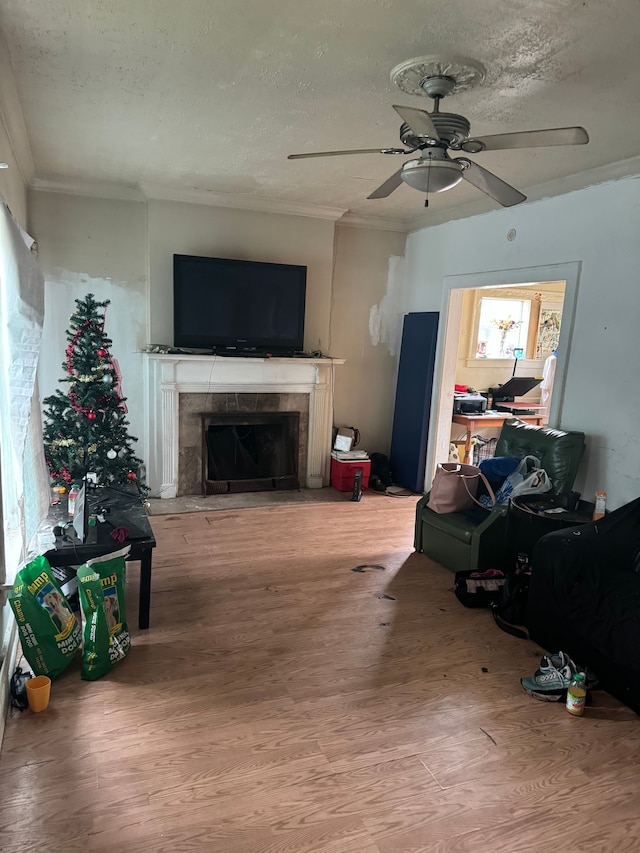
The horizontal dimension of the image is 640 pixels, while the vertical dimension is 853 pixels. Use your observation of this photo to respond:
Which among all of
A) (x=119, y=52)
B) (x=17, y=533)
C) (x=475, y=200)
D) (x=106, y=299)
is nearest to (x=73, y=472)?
(x=17, y=533)

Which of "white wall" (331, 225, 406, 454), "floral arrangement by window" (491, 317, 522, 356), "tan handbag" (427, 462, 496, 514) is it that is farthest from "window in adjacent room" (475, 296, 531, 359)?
"tan handbag" (427, 462, 496, 514)

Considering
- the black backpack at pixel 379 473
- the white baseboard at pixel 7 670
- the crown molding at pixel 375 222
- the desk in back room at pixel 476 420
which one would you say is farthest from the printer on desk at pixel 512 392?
the white baseboard at pixel 7 670

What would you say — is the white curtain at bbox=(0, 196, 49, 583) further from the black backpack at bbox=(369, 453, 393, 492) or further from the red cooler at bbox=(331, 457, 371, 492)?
the black backpack at bbox=(369, 453, 393, 492)

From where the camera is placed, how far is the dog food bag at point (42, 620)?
2.35 metres

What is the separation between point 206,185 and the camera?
4527 millimetres

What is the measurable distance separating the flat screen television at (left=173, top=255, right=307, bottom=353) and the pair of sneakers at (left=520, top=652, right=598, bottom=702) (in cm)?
344

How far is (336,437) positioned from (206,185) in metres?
2.55

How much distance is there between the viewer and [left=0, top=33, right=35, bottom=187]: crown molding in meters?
2.46

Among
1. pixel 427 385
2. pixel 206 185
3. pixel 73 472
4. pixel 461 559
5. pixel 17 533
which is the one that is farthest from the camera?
pixel 427 385

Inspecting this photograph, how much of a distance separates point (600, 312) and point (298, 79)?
244 cm

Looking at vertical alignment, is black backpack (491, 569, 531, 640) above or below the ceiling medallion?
below

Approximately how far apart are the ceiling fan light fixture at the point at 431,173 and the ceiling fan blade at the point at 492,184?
12 centimetres

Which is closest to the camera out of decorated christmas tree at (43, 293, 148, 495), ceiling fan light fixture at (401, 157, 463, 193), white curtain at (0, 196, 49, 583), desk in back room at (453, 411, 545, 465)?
ceiling fan light fixture at (401, 157, 463, 193)

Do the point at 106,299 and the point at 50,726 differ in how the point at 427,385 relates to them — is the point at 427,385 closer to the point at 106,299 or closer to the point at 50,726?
the point at 106,299
